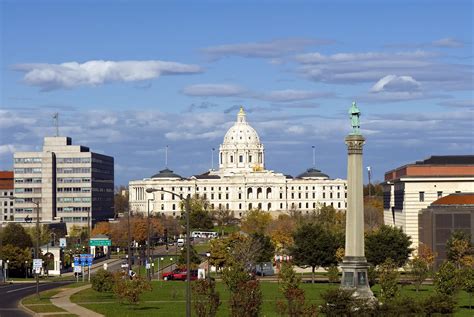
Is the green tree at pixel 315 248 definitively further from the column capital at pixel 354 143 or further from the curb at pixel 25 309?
the column capital at pixel 354 143

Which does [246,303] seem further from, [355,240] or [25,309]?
[25,309]

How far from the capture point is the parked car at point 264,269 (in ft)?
375

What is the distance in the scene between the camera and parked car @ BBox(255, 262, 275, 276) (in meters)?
114

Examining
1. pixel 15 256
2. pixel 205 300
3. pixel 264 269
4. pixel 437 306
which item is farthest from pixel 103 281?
pixel 264 269

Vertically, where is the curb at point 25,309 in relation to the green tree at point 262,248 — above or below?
below

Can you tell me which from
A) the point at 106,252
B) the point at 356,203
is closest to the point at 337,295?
the point at 356,203

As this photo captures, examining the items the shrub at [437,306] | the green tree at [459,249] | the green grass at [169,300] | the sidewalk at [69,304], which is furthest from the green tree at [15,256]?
the shrub at [437,306]

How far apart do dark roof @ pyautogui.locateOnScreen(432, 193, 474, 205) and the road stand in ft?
119

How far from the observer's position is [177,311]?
6644cm

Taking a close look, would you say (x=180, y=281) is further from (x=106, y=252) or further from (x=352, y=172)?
(x=106, y=252)

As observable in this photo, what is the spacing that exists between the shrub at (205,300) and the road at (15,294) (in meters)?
10.2

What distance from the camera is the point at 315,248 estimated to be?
107 metres

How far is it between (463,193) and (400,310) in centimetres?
7348

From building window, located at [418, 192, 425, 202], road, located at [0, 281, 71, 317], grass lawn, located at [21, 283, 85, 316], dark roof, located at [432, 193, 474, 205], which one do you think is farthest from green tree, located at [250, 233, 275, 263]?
grass lawn, located at [21, 283, 85, 316]
